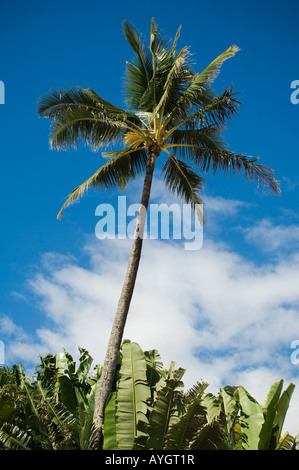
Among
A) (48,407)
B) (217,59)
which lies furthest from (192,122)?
→ (48,407)

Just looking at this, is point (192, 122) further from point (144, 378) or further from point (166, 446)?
point (166, 446)

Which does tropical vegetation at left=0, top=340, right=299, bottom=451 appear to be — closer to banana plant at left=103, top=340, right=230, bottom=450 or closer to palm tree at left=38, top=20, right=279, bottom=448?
banana plant at left=103, top=340, right=230, bottom=450

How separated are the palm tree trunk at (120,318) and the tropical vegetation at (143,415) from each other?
0.98 feet

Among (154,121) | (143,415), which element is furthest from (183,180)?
(143,415)

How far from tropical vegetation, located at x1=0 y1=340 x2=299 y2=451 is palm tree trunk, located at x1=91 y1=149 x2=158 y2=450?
0.30 metres

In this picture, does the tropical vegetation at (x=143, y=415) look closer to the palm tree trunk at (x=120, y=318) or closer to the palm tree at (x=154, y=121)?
the palm tree trunk at (x=120, y=318)

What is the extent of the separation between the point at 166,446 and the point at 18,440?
8.82 ft

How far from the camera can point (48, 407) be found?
907 cm

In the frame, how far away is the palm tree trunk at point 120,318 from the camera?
848cm

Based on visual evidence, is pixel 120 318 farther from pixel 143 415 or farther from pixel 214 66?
pixel 214 66

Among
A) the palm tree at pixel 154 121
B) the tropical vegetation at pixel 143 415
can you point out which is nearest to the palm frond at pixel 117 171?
the palm tree at pixel 154 121

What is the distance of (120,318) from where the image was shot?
386 inches

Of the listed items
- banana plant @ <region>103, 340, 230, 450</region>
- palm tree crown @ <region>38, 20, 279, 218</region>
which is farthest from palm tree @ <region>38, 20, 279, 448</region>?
banana plant @ <region>103, 340, 230, 450</region>

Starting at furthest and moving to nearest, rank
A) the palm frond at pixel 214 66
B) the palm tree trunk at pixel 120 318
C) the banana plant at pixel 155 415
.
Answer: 1. the palm frond at pixel 214 66
2. the palm tree trunk at pixel 120 318
3. the banana plant at pixel 155 415
